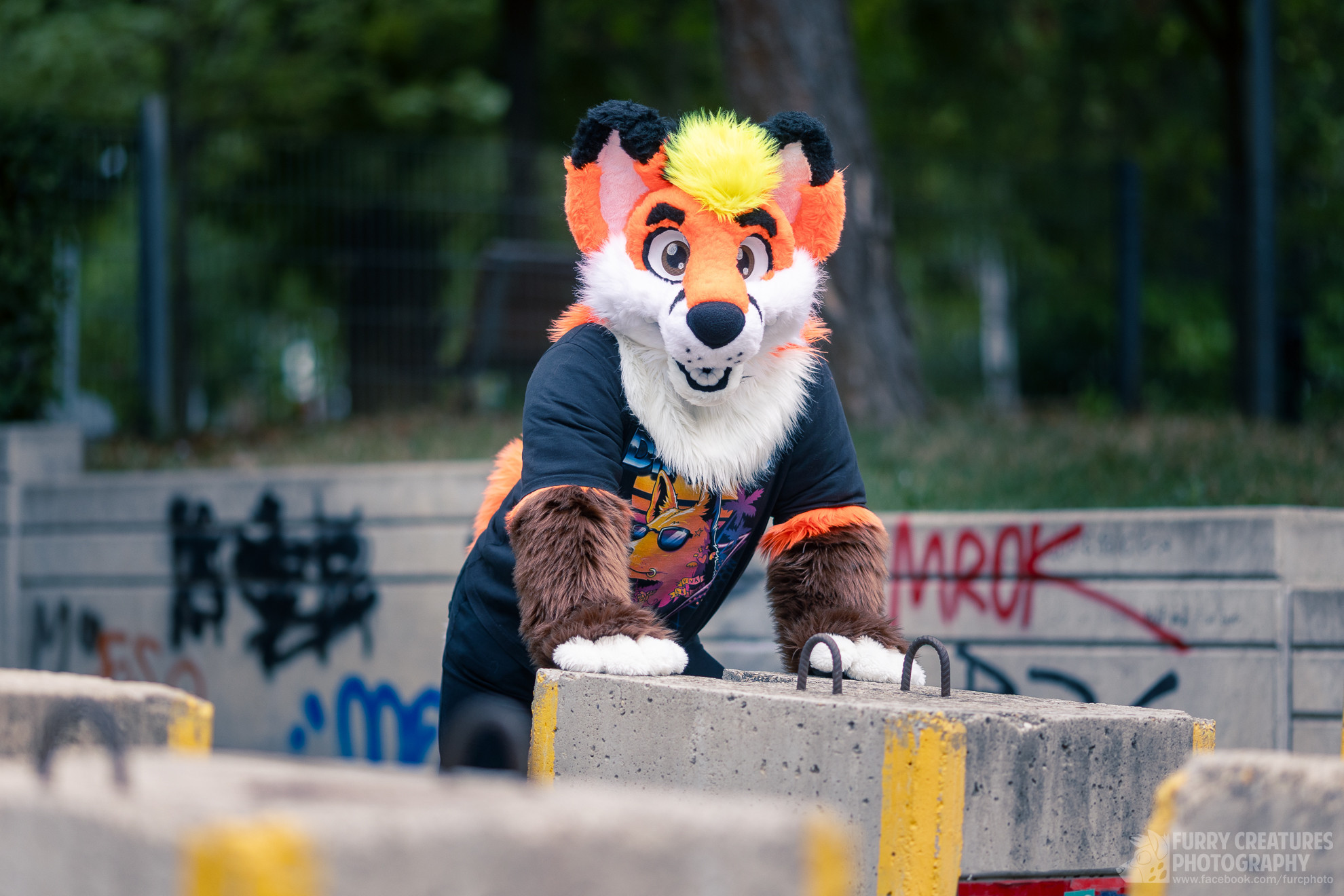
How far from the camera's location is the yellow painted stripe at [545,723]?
9.11ft

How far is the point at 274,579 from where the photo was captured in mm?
6547

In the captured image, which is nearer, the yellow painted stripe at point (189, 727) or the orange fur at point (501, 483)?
the yellow painted stripe at point (189, 727)

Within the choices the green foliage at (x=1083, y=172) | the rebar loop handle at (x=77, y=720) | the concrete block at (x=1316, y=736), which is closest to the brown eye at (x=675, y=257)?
the rebar loop handle at (x=77, y=720)

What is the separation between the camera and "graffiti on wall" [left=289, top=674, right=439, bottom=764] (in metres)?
6.00

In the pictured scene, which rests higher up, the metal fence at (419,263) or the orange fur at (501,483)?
the metal fence at (419,263)

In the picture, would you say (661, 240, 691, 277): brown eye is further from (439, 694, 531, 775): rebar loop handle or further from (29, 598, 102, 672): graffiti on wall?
(29, 598, 102, 672): graffiti on wall

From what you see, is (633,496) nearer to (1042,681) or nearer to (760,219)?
(760,219)

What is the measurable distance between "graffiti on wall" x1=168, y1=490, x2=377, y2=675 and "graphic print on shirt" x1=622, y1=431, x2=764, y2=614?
A: 3335 millimetres

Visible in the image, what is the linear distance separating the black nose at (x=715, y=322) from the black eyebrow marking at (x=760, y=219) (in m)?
0.26

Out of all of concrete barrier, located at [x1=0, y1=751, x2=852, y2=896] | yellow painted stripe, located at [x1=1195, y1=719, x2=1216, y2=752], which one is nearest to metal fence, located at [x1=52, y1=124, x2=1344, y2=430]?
yellow painted stripe, located at [x1=1195, y1=719, x2=1216, y2=752]

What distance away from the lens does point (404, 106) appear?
1242 cm

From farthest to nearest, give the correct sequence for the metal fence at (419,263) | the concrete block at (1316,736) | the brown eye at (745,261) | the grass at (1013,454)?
the metal fence at (419,263), the grass at (1013,454), the concrete block at (1316,736), the brown eye at (745,261)

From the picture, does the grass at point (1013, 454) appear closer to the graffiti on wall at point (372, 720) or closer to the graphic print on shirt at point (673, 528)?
the graffiti on wall at point (372, 720)

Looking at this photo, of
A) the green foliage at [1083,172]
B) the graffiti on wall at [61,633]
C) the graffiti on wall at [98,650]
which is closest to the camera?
the graffiti on wall at [98,650]
